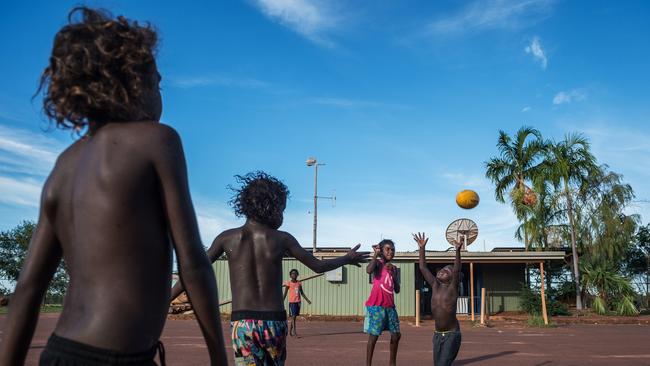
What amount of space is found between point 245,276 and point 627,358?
970 centimetres

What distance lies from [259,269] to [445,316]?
357 centimetres

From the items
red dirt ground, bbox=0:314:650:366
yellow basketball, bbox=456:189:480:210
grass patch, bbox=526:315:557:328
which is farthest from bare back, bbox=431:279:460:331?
grass patch, bbox=526:315:557:328

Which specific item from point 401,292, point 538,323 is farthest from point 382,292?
point 401,292

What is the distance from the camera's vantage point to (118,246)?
1638 mm

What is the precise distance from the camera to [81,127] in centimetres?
183

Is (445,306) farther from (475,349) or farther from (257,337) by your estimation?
(475,349)

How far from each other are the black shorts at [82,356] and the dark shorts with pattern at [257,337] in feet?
8.24

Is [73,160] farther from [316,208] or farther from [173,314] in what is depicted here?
[316,208]

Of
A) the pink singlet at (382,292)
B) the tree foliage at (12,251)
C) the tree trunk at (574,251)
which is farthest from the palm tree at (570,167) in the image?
the tree foliage at (12,251)

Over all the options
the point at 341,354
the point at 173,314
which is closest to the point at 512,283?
the point at 173,314

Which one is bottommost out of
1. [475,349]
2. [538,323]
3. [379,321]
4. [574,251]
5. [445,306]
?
[475,349]

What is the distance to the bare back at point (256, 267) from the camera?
4.14 m

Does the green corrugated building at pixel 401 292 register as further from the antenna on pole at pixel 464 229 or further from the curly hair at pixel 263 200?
the curly hair at pixel 263 200

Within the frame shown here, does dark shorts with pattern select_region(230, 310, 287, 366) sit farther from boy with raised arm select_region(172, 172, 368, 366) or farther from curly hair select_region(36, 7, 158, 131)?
curly hair select_region(36, 7, 158, 131)
